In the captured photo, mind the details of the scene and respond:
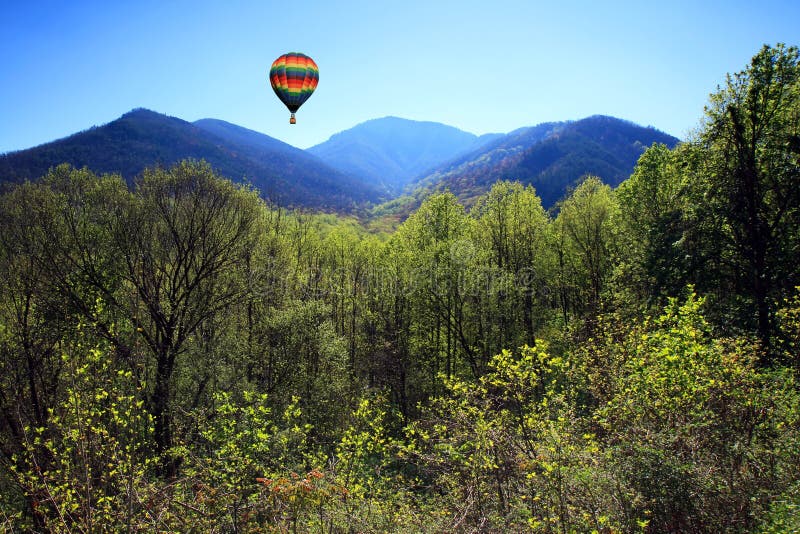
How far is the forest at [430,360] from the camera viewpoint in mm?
8430

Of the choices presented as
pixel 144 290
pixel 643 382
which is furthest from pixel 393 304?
pixel 643 382

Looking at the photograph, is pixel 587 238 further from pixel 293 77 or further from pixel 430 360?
pixel 293 77

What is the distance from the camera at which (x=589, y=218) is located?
32938 millimetres

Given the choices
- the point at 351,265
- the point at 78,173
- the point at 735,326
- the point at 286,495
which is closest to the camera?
the point at 286,495

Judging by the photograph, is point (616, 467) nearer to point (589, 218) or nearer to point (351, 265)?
point (589, 218)

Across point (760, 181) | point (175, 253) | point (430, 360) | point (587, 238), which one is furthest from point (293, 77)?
point (587, 238)

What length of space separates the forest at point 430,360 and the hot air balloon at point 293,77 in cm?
663

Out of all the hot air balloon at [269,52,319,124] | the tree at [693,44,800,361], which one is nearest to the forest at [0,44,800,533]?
the tree at [693,44,800,361]

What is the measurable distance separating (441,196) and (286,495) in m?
22.9

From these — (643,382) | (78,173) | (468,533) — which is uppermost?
(78,173)

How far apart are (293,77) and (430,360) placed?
68.9ft

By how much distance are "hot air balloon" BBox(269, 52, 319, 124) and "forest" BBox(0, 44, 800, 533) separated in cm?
663

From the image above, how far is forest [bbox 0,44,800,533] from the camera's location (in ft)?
27.7

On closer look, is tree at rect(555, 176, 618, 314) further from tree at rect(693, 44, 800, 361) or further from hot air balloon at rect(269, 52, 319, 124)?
hot air balloon at rect(269, 52, 319, 124)
